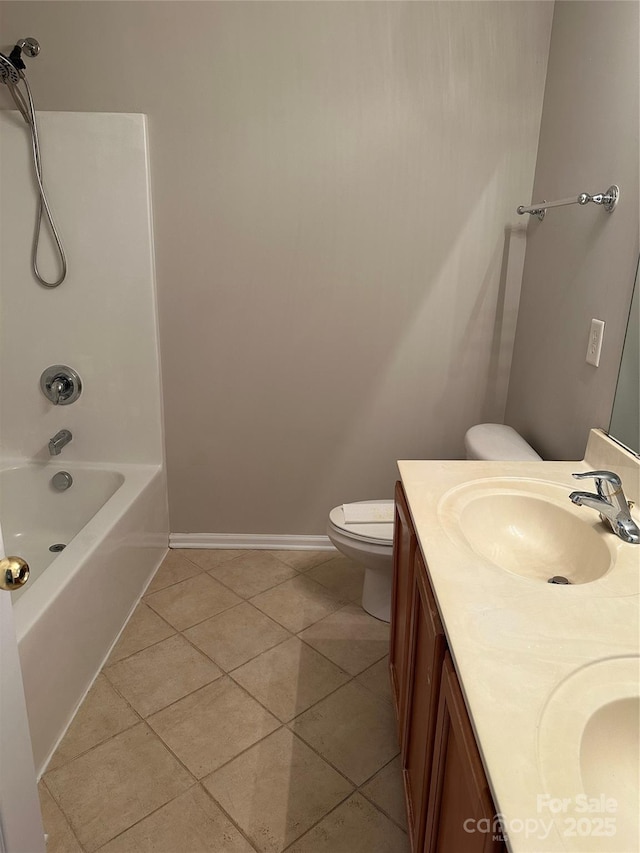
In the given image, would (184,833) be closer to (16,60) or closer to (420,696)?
(420,696)

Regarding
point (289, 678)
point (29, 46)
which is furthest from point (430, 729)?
point (29, 46)

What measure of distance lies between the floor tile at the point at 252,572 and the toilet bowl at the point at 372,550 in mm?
471

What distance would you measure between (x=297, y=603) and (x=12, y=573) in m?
1.71

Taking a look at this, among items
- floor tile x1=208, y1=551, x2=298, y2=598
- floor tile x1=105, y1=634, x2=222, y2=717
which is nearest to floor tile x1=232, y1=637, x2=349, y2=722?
floor tile x1=105, y1=634, x2=222, y2=717

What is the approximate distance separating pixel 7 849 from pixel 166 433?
1936mm

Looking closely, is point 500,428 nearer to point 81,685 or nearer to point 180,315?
point 180,315

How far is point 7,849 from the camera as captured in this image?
39.2 inches

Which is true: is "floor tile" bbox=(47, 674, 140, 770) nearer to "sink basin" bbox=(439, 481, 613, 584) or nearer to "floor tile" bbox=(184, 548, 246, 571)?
"floor tile" bbox=(184, 548, 246, 571)

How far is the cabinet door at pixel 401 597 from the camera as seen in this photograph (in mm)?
1515

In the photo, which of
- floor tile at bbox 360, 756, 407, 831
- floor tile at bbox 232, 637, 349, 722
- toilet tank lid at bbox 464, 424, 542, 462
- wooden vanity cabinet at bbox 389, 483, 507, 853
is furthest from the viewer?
toilet tank lid at bbox 464, 424, 542, 462

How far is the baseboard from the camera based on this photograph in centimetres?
292

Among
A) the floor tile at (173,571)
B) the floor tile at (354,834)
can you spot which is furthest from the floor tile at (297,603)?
the floor tile at (354,834)

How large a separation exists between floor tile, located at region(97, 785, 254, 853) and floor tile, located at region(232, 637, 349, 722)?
1.25ft

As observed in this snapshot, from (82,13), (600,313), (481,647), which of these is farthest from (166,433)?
(481,647)
